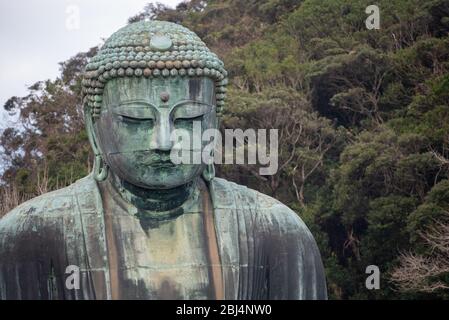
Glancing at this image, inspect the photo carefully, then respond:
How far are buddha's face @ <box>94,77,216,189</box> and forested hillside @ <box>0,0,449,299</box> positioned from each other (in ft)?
65.1

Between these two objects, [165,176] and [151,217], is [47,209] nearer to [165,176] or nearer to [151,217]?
[151,217]

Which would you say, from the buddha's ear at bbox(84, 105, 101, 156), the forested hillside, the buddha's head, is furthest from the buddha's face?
the forested hillside

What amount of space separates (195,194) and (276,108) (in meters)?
29.6

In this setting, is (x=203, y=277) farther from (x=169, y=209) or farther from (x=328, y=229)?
(x=328, y=229)

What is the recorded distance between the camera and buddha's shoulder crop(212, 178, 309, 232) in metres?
10.3

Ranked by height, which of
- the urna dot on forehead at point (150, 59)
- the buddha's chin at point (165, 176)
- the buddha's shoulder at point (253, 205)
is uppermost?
the urna dot on forehead at point (150, 59)

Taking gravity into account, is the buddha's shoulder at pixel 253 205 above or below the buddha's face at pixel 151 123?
below

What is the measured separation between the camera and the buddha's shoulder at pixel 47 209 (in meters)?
9.98

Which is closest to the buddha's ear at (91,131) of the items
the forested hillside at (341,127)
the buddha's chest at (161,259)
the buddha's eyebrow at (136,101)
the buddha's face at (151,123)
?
the buddha's face at (151,123)

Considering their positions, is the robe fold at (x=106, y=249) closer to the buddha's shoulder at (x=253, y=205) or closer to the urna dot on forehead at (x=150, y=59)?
the buddha's shoulder at (x=253, y=205)

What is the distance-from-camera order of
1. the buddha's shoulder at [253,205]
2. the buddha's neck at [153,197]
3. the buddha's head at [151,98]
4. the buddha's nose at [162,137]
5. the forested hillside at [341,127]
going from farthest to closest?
1. the forested hillside at [341,127]
2. the buddha's shoulder at [253,205]
3. the buddha's neck at [153,197]
4. the buddha's head at [151,98]
5. the buddha's nose at [162,137]

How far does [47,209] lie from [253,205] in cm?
151

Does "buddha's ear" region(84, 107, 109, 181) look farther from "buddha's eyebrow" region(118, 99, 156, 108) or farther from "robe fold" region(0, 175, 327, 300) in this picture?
"buddha's eyebrow" region(118, 99, 156, 108)
